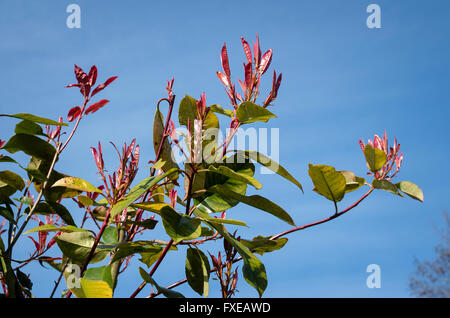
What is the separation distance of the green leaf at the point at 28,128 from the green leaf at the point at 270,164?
59cm

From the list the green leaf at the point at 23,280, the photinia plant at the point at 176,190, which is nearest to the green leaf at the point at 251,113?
the photinia plant at the point at 176,190

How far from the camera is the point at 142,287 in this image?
1185mm

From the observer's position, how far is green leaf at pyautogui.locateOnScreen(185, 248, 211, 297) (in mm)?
1287

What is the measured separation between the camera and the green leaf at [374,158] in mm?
1336

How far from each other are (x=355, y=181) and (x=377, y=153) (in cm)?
12

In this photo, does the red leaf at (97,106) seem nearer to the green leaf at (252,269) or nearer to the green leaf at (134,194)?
the green leaf at (134,194)

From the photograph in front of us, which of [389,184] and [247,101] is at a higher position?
[247,101]

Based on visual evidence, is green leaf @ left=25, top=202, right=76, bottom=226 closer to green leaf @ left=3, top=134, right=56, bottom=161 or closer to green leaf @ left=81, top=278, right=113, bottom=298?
green leaf @ left=3, top=134, right=56, bottom=161

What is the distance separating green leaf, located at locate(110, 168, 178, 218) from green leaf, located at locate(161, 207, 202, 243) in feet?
0.22

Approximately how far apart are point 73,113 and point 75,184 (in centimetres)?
24

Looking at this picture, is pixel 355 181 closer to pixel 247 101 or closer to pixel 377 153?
pixel 377 153

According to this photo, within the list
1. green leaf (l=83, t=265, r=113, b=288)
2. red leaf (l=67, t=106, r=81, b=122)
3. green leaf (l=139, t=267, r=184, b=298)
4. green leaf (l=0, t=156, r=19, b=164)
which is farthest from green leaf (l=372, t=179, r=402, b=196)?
green leaf (l=0, t=156, r=19, b=164)
